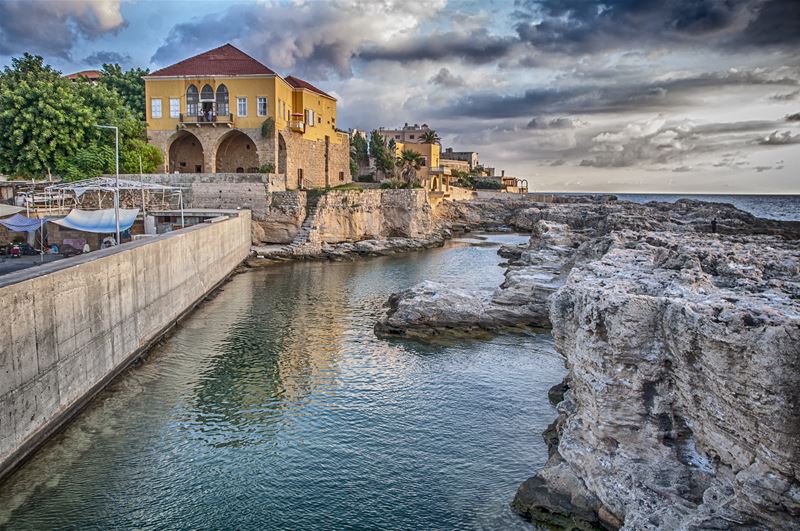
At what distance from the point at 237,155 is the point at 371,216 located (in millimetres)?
→ 14302

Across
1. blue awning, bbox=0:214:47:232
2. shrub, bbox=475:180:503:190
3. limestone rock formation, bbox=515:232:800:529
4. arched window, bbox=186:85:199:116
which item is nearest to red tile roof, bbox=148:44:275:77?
arched window, bbox=186:85:199:116

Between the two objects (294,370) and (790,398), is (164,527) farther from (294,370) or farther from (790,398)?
(790,398)

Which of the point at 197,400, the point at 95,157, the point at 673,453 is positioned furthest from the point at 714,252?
the point at 95,157

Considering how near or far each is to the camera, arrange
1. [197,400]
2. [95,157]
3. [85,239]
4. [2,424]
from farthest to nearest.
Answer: [95,157]
[85,239]
[197,400]
[2,424]

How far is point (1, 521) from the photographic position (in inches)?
446

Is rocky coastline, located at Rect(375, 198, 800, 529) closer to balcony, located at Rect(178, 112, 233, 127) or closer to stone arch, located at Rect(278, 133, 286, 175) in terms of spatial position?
stone arch, located at Rect(278, 133, 286, 175)

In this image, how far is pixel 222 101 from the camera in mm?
52344

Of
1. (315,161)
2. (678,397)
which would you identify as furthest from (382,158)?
(678,397)

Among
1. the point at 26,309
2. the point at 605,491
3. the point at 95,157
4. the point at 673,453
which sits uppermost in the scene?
the point at 95,157

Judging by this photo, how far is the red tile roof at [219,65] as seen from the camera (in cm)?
5191

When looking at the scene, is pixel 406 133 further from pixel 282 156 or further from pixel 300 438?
pixel 300 438

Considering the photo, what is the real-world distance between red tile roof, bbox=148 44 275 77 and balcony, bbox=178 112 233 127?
12.0 ft

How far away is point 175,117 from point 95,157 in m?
11.8

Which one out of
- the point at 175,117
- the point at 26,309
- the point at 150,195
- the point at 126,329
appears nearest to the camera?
the point at 26,309
